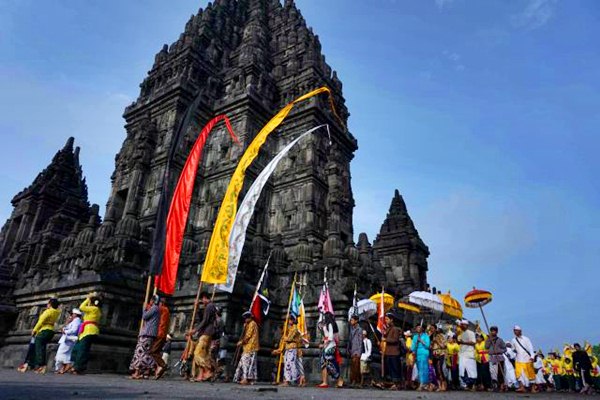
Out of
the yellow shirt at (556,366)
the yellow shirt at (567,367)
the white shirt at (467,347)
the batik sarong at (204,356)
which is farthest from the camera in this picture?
the yellow shirt at (556,366)

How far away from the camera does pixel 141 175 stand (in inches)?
1047

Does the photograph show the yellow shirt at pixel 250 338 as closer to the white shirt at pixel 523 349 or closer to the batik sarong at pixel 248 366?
the batik sarong at pixel 248 366

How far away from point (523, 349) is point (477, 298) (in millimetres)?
2587

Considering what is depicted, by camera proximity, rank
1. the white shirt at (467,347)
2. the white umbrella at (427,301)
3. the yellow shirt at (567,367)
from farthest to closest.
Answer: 1. the yellow shirt at (567,367)
2. the white umbrella at (427,301)
3. the white shirt at (467,347)

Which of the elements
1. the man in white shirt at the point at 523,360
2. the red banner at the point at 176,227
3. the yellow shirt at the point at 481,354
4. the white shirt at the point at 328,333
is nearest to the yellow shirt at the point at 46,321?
the red banner at the point at 176,227

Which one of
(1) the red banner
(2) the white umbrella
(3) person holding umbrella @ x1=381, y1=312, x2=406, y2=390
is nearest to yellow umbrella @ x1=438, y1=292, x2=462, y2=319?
(2) the white umbrella

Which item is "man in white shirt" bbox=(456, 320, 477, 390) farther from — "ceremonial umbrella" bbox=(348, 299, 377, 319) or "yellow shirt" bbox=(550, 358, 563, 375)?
"yellow shirt" bbox=(550, 358, 563, 375)

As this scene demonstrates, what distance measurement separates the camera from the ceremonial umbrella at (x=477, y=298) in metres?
13.9

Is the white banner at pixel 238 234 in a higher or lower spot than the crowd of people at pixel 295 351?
higher

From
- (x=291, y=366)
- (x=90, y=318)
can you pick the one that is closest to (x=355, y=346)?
(x=291, y=366)

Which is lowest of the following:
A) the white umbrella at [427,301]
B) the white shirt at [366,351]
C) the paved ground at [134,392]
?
the paved ground at [134,392]

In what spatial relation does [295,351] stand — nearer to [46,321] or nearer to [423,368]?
[423,368]

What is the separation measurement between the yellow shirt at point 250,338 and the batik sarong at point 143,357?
2.36 meters

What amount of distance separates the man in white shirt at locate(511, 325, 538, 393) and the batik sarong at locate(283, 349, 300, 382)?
6488mm
